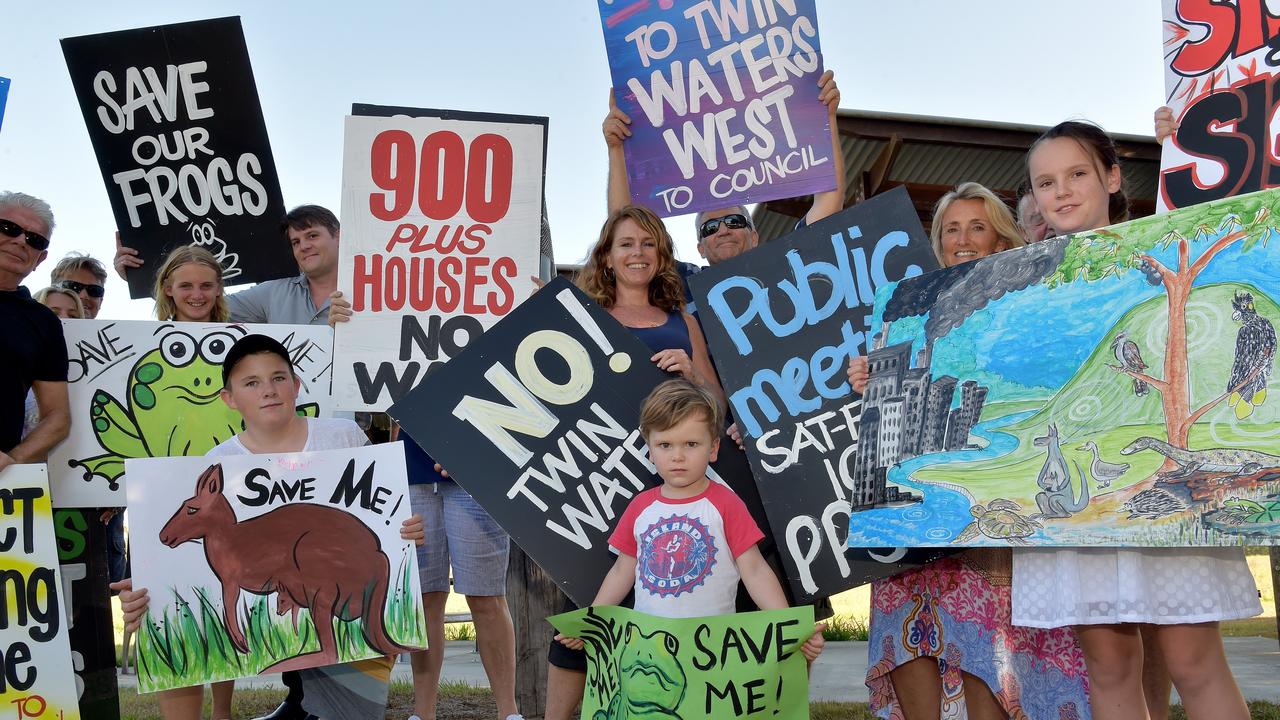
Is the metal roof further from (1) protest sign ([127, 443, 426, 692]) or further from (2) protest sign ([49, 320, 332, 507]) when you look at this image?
(1) protest sign ([127, 443, 426, 692])

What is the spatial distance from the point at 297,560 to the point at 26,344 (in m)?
1.35

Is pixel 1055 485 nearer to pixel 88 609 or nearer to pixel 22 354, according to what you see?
pixel 22 354

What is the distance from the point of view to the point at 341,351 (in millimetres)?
4051

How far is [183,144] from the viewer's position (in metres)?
4.75

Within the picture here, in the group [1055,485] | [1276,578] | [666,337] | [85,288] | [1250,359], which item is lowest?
[1276,578]

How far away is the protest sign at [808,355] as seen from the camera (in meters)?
3.26

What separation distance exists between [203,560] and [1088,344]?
2701 millimetres

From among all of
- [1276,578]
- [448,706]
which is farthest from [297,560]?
[1276,578]

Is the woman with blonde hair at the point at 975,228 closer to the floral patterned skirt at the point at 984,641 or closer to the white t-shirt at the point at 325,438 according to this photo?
the floral patterned skirt at the point at 984,641

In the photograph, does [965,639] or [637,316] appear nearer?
[965,639]

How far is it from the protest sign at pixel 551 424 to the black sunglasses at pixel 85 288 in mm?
2675

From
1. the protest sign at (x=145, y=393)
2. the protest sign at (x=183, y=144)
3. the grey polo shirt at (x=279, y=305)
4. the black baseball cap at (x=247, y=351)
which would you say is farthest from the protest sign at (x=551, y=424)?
the protest sign at (x=183, y=144)

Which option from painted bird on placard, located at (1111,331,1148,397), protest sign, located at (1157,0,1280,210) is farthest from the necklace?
protest sign, located at (1157,0,1280,210)

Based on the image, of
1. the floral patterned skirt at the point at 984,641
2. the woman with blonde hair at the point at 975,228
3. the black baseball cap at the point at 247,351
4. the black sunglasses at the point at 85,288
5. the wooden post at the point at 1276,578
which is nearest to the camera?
the floral patterned skirt at the point at 984,641
